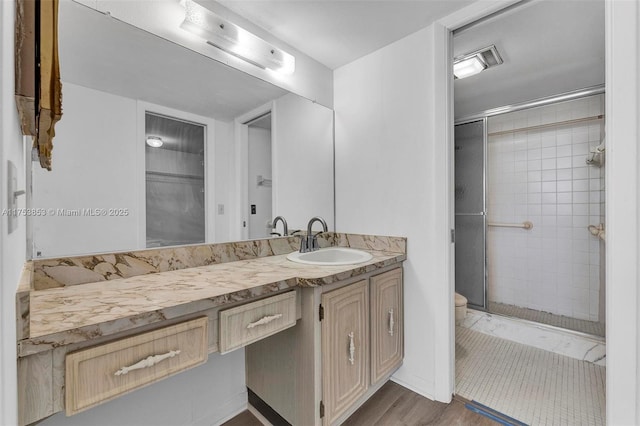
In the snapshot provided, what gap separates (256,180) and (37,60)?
119 cm

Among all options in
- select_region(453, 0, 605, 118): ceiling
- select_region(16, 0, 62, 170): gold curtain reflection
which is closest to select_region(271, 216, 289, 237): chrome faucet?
select_region(16, 0, 62, 170): gold curtain reflection

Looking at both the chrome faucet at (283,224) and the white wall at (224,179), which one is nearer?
the white wall at (224,179)

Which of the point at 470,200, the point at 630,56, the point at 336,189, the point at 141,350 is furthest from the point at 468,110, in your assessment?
the point at 141,350

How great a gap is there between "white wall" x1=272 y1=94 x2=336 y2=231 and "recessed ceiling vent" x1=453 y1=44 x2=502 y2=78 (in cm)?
99

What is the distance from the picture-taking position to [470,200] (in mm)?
3031

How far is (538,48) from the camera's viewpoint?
6.05 feet

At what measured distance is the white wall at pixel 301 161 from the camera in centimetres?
188

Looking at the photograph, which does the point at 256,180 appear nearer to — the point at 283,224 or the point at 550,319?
the point at 283,224

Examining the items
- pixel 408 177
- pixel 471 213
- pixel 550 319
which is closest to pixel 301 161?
pixel 408 177

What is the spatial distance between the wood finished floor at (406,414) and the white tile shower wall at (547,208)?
6.27ft

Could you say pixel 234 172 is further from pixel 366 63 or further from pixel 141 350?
pixel 366 63

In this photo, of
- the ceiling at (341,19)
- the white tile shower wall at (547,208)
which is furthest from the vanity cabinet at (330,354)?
the white tile shower wall at (547,208)

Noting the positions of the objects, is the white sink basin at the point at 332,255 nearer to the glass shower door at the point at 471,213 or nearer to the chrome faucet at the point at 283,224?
the chrome faucet at the point at 283,224

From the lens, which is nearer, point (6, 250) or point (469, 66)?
point (6, 250)
